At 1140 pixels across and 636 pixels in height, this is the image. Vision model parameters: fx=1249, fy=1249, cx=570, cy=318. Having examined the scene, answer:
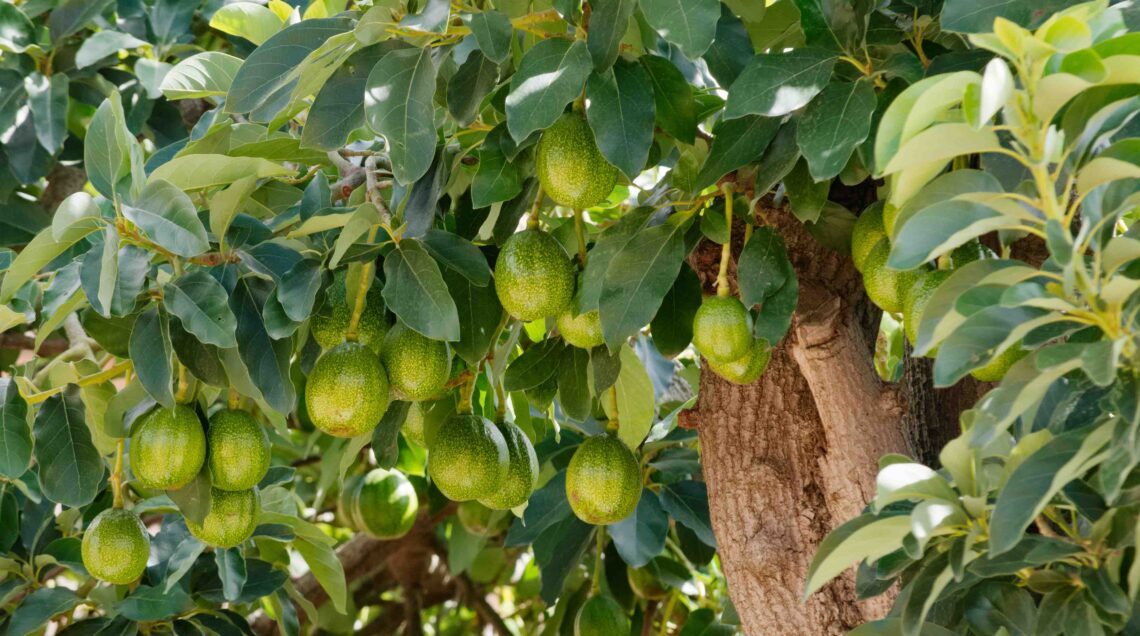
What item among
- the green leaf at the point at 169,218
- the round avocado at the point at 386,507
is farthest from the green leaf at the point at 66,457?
the round avocado at the point at 386,507

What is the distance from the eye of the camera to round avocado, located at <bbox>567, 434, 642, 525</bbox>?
5.08ft

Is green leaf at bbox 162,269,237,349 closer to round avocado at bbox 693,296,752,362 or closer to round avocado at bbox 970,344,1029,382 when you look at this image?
round avocado at bbox 693,296,752,362

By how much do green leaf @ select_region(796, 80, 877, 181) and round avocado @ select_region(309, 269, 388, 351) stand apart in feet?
1.82

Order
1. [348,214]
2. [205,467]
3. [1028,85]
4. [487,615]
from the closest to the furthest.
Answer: [1028,85] → [348,214] → [205,467] → [487,615]

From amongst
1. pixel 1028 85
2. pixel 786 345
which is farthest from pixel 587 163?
pixel 1028 85

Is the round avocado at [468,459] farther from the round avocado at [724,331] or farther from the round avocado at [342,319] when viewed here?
the round avocado at [724,331]

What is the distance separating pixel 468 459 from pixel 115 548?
20.6 inches

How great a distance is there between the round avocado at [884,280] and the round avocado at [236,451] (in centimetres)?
74

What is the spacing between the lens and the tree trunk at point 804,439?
58.9 inches

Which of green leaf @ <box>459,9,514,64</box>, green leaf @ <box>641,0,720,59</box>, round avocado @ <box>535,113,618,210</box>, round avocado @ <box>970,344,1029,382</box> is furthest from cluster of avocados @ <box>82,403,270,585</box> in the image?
round avocado @ <box>970,344,1029,382</box>

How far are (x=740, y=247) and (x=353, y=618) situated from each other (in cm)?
200

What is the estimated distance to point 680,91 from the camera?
1350mm

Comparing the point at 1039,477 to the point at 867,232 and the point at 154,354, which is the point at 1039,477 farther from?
the point at 154,354

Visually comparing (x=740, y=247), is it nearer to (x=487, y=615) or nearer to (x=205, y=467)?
(x=205, y=467)
